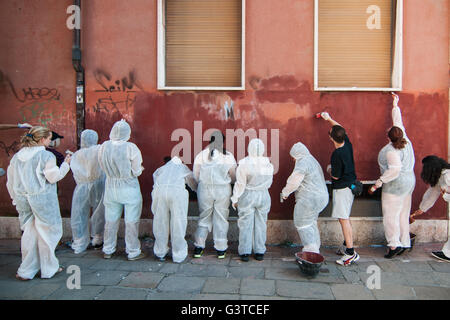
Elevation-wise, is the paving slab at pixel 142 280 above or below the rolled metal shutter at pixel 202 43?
below

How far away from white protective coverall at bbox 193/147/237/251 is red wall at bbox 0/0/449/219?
3.37 ft

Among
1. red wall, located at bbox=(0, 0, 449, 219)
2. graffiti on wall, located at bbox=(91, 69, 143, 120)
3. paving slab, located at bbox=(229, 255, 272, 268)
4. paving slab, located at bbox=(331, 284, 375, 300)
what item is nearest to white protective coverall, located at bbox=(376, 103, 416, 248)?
red wall, located at bbox=(0, 0, 449, 219)

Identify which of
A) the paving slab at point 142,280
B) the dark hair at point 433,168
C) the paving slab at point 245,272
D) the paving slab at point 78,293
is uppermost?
the dark hair at point 433,168

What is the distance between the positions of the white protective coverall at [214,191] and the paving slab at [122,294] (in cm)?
130

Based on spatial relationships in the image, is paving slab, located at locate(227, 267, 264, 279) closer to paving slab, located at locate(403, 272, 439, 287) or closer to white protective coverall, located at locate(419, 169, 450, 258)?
paving slab, located at locate(403, 272, 439, 287)

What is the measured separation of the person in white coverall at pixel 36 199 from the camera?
164 inches

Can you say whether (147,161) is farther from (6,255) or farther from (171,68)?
(6,255)

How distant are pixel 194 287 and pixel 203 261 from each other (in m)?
0.84

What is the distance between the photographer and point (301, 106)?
5.67 meters

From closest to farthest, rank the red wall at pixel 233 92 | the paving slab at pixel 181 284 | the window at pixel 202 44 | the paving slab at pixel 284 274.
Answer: the paving slab at pixel 181 284 → the paving slab at pixel 284 274 → the red wall at pixel 233 92 → the window at pixel 202 44

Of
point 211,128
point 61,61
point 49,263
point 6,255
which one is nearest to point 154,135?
point 211,128

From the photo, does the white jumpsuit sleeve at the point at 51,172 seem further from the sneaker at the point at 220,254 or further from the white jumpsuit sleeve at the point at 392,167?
the white jumpsuit sleeve at the point at 392,167

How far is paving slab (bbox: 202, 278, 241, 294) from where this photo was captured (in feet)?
12.9

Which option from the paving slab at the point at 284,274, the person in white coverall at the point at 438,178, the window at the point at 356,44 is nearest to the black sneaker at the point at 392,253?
the person in white coverall at the point at 438,178
